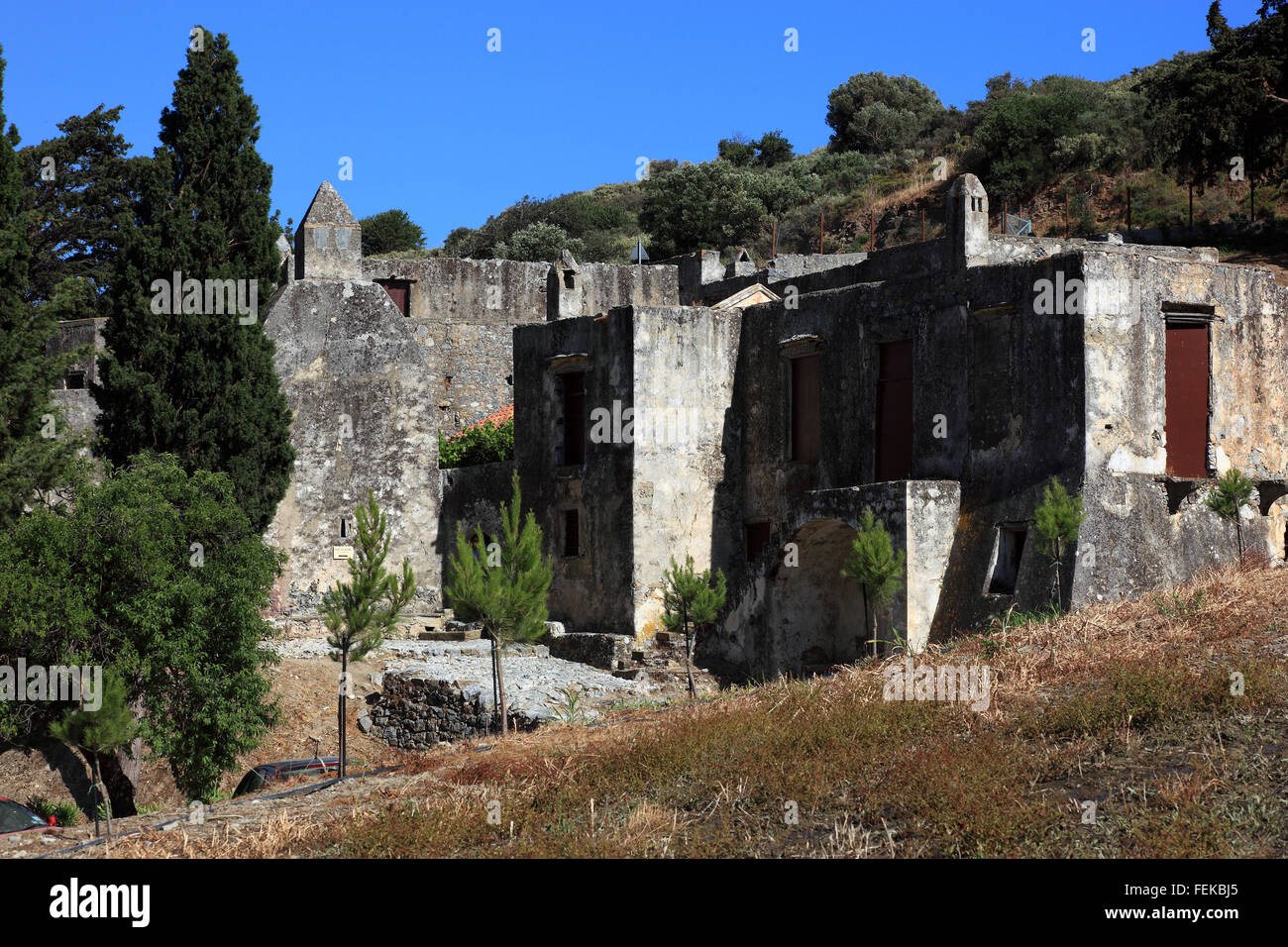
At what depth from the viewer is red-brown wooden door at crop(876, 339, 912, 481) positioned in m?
23.1

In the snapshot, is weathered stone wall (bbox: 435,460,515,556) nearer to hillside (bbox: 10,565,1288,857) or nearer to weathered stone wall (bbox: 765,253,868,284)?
weathered stone wall (bbox: 765,253,868,284)

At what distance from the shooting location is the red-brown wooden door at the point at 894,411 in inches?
911

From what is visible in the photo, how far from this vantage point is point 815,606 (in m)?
24.2

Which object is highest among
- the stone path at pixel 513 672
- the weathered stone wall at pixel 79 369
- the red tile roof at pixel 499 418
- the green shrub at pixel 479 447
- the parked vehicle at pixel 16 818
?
the weathered stone wall at pixel 79 369

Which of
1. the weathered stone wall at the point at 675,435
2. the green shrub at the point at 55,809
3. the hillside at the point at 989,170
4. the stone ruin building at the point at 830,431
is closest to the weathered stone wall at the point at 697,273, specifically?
the hillside at the point at 989,170

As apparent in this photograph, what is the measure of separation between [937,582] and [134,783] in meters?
12.5

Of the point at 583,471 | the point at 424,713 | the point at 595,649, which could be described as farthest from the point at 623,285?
the point at 424,713

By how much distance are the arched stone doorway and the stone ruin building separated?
0.14 feet

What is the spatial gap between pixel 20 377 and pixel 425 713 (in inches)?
313

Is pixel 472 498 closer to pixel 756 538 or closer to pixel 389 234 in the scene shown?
pixel 756 538

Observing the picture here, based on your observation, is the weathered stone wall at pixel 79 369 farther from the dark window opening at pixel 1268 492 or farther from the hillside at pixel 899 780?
the dark window opening at pixel 1268 492

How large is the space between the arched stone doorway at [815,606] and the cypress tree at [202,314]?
9.88 meters
